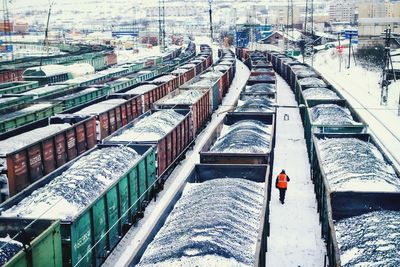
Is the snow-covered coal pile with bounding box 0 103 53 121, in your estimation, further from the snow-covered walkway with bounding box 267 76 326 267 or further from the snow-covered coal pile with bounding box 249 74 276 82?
the snow-covered coal pile with bounding box 249 74 276 82

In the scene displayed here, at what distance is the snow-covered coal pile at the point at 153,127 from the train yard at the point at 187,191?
0.23 feet

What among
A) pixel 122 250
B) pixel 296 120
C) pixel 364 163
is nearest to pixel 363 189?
pixel 364 163

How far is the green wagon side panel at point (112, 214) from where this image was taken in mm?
11000

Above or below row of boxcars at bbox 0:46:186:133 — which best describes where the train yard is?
below

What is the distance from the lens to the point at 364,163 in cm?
1228

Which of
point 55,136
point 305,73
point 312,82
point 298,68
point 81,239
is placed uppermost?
point 298,68

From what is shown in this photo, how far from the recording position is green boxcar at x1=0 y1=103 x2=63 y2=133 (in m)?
18.2

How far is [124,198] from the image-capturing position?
1204 centimetres

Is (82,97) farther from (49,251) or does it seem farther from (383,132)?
(49,251)

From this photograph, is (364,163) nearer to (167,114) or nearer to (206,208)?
(206,208)

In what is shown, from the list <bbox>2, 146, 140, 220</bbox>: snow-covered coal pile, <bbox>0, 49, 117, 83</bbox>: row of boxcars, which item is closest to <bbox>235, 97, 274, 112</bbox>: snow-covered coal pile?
<bbox>2, 146, 140, 220</bbox>: snow-covered coal pile

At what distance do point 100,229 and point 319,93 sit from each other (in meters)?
17.0

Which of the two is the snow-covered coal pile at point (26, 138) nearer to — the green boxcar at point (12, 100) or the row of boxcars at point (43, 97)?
the row of boxcars at point (43, 97)

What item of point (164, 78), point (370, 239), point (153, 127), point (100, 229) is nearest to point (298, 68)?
point (164, 78)
